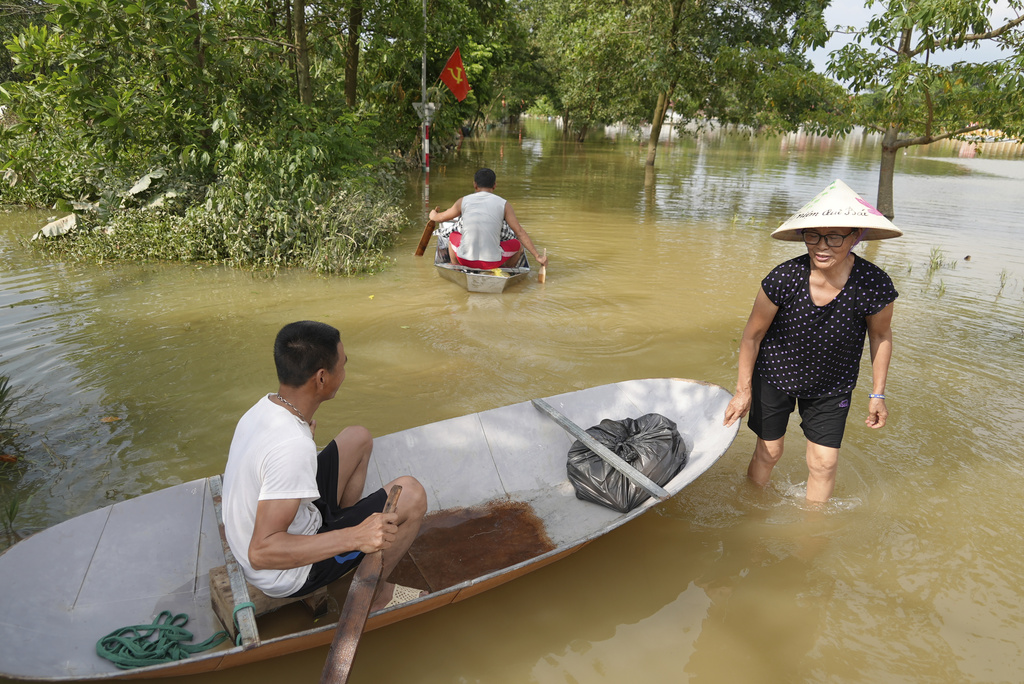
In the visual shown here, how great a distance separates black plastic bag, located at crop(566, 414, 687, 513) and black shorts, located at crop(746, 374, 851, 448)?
477 mm

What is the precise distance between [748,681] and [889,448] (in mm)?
2607

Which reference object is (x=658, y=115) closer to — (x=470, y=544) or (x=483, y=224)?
(x=483, y=224)

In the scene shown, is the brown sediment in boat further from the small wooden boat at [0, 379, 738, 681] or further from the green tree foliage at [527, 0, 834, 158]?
the green tree foliage at [527, 0, 834, 158]

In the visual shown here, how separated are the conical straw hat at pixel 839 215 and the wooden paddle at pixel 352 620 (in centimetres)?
237

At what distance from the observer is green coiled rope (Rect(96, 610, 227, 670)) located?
7.50ft

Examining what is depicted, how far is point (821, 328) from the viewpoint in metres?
3.12

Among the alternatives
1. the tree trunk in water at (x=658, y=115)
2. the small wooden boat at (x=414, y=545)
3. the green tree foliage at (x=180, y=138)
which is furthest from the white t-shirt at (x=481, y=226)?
the tree trunk in water at (x=658, y=115)

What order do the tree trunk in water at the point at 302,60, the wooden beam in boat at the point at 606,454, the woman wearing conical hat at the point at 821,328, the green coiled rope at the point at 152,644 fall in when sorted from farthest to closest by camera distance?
1. the tree trunk in water at the point at 302,60
2. the wooden beam in boat at the point at 606,454
3. the woman wearing conical hat at the point at 821,328
4. the green coiled rope at the point at 152,644

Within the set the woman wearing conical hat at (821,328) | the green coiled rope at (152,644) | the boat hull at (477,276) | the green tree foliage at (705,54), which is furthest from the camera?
the green tree foliage at (705,54)

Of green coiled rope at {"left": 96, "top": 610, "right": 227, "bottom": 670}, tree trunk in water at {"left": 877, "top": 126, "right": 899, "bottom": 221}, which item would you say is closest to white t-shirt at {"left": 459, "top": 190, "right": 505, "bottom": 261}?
green coiled rope at {"left": 96, "top": 610, "right": 227, "bottom": 670}

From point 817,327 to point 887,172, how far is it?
11.2 m

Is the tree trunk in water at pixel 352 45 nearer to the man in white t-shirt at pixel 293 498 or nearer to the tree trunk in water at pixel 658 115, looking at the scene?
the man in white t-shirt at pixel 293 498

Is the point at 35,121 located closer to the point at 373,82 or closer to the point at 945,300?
the point at 373,82

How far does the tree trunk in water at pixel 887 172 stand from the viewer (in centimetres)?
1184
